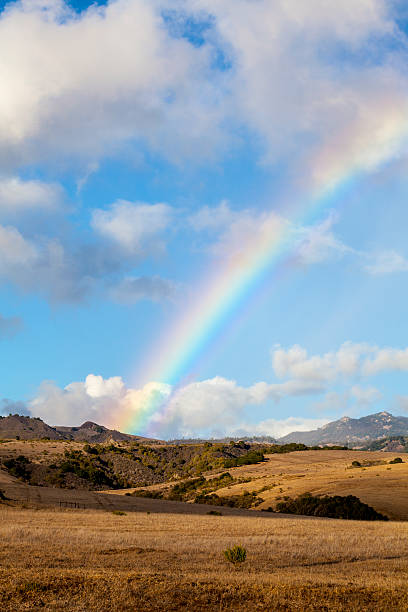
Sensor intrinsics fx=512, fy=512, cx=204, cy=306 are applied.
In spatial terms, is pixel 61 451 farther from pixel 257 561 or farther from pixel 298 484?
pixel 257 561

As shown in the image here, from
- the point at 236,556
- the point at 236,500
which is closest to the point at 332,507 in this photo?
the point at 236,500

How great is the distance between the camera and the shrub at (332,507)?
52938 mm

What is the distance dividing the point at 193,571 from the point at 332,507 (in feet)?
144

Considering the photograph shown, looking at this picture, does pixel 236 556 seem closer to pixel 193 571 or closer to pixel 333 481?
pixel 193 571

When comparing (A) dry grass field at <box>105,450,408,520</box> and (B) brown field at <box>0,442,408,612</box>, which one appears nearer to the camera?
(B) brown field at <box>0,442,408,612</box>

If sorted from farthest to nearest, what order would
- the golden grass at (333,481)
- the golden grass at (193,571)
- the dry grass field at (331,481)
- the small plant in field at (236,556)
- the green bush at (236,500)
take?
the green bush at (236,500), the dry grass field at (331,481), the golden grass at (333,481), the small plant in field at (236,556), the golden grass at (193,571)

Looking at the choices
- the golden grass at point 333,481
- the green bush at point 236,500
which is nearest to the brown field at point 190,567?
the golden grass at point 333,481

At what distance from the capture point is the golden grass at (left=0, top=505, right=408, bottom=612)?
13.4 metres

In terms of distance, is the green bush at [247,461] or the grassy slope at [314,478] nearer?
the grassy slope at [314,478]

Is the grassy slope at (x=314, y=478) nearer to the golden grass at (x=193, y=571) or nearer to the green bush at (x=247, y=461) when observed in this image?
the green bush at (x=247, y=461)

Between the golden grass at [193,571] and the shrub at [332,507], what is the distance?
75.2 feet

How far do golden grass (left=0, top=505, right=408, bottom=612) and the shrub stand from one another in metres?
22.9

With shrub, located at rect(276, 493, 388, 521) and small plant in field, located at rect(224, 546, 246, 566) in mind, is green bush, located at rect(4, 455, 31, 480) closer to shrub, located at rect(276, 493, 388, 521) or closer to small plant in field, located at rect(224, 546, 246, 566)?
shrub, located at rect(276, 493, 388, 521)

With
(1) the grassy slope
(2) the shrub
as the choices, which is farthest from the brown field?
(1) the grassy slope
